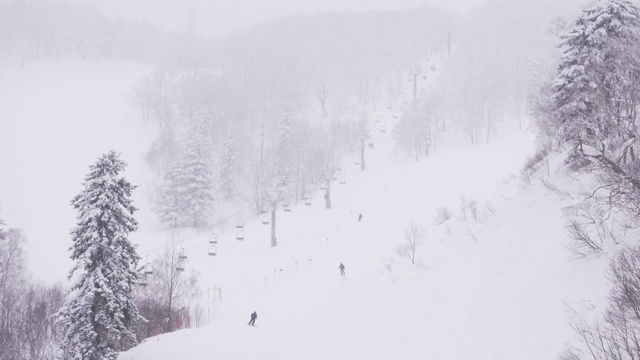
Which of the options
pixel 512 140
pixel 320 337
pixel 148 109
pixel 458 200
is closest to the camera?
pixel 320 337

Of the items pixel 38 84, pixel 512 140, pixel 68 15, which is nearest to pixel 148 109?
pixel 38 84

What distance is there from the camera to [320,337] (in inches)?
779

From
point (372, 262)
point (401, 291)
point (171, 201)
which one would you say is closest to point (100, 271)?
point (401, 291)

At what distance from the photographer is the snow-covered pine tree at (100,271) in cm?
1524

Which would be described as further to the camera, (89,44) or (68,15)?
(68,15)

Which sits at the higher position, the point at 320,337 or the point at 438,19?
the point at 438,19

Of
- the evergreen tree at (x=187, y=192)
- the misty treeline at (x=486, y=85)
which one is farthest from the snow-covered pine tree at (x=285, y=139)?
the misty treeline at (x=486, y=85)

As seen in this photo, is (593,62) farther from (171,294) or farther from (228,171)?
(228,171)

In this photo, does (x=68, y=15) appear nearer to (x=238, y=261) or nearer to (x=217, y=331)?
(x=238, y=261)

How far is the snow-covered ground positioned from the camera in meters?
14.8

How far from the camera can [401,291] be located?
20.7 m

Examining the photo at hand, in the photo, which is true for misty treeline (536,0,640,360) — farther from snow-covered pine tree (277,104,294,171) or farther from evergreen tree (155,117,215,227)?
snow-covered pine tree (277,104,294,171)

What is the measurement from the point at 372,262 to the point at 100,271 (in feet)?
60.8

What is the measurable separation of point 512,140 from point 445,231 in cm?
3928
